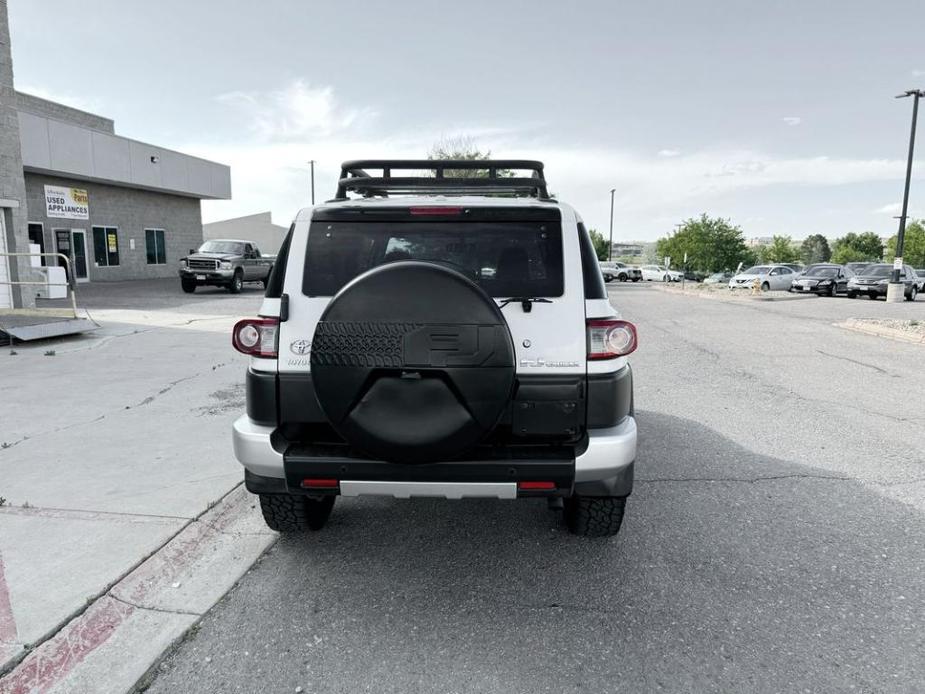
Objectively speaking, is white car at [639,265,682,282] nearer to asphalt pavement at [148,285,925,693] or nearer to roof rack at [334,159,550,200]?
asphalt pavement at [148,285,925,693]

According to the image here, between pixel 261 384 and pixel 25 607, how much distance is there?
4.59 feet

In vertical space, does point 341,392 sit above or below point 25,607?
above

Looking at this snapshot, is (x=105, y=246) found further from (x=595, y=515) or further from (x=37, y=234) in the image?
(x=595, y=515)

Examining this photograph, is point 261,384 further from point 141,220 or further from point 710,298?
point 141,220

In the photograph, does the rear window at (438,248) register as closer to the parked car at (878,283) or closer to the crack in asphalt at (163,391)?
the crack in asphalt at (163,391)

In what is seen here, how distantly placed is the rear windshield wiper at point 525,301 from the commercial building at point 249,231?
6838 cm

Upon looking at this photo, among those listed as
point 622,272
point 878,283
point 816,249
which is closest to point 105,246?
point 878,283

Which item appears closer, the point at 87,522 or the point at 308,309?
the point at 308,309

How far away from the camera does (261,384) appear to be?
3.02 meters

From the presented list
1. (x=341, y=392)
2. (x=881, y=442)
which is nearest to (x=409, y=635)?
(x=341, y=392)

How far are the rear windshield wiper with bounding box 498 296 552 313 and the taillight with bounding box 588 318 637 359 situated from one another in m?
0.25

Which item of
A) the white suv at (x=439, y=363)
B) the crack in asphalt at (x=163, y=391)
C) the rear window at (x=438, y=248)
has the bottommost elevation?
the crack in asphalt at (x=163, y=391)

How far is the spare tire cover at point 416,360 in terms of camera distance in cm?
270

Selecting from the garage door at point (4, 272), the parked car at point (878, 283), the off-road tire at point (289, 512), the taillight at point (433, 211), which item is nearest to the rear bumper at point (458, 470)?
the off-road tire at point (289, 512)
